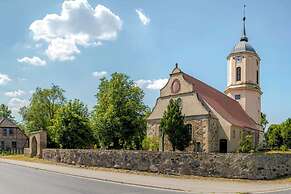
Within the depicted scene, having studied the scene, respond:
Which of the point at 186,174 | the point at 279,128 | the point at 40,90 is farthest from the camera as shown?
the point at 40,90

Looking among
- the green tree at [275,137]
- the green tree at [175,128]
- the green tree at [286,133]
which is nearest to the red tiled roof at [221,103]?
the green tree at [175,128]

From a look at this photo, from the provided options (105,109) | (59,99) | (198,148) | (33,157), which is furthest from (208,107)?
(59,99)

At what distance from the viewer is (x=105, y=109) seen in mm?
50031

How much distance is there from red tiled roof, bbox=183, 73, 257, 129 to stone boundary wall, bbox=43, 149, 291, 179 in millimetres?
17886

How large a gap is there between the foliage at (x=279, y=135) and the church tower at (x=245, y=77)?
4.77 m

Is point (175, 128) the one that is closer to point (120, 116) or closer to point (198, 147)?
point (198, 147)

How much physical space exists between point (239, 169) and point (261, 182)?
160cm

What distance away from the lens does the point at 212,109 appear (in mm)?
Result: 46281

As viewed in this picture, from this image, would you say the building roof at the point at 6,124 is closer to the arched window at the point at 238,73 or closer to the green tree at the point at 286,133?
the arched window at the point at 238,73

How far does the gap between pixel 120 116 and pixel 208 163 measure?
2161 cm

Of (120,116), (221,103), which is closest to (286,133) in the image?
(221,103)

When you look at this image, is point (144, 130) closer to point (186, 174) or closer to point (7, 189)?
point (186, 174)

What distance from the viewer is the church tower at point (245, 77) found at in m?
59.6

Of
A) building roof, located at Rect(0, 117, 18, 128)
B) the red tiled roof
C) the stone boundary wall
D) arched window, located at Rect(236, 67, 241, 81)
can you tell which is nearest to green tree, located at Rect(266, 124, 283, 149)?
the red tiled roof
